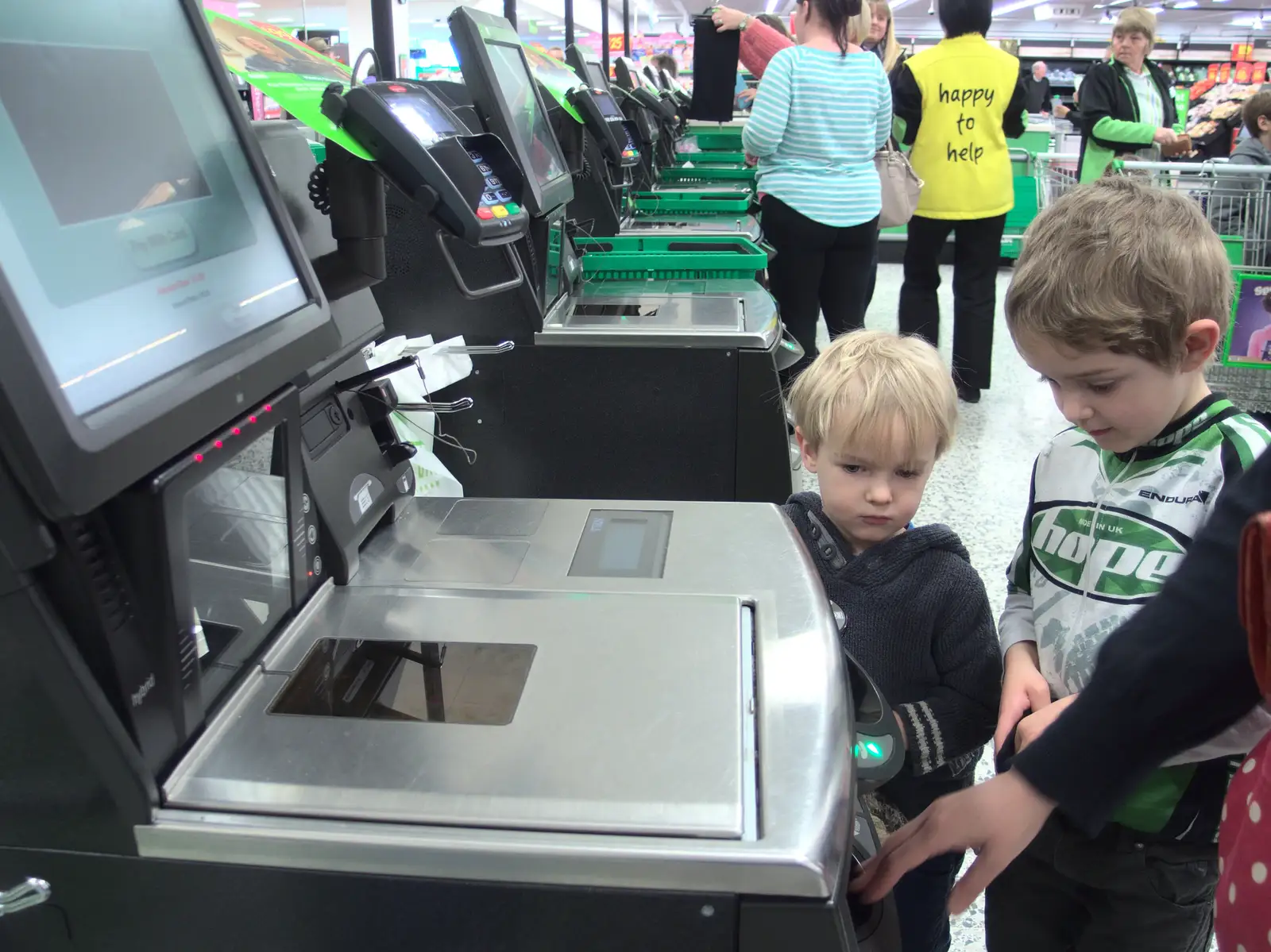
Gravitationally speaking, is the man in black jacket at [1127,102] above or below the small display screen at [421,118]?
below

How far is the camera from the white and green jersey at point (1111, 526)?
96 cm

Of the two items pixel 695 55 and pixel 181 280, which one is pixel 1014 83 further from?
pixel 181 280

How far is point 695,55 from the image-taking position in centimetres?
385

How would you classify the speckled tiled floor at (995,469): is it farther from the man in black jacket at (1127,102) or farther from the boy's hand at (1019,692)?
the man in black jacket at (1127,102)

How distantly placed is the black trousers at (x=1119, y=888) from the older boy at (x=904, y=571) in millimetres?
112

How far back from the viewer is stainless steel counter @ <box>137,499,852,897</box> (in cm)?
64

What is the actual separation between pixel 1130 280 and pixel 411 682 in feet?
2.51

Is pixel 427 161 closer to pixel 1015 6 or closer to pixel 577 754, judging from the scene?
pixel 577 754

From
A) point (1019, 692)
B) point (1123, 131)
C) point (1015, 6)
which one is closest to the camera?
point (1019, 692)

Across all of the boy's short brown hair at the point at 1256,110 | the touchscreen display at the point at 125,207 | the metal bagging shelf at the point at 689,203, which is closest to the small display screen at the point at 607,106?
the metal bagging shelf at the point at 689,203

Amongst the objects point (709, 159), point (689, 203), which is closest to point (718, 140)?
point (709, 159)

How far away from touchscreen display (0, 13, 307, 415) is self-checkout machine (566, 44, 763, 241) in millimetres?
1725

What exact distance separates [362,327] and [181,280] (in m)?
0.43

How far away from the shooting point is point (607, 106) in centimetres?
275
